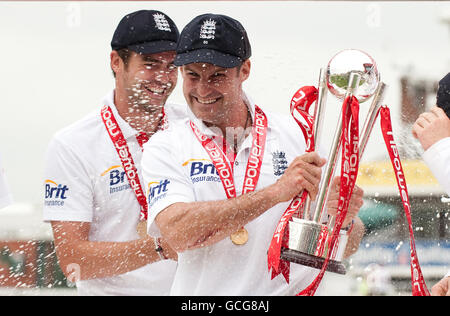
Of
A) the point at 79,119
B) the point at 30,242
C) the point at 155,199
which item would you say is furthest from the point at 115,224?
the point at 30,242

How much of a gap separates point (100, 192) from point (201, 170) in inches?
30.6

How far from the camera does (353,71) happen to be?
2.30 metres

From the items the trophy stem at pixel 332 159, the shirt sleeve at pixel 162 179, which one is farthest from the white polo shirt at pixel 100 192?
the trophy stem at pixel 332 159

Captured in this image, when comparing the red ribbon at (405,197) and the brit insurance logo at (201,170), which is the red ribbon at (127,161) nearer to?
the brit insurance logo at (201,170)

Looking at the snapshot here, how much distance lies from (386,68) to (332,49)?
31 centimetres

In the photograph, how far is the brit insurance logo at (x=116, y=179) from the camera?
3289 millimetres

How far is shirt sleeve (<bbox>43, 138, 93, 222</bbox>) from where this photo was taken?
129 inches

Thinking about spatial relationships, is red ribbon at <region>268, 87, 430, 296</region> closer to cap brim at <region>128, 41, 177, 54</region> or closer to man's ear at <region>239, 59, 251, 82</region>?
man's ear at <region>239, 59, 251, 82</region>

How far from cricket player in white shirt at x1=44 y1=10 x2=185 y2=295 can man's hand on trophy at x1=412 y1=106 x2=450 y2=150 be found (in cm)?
112

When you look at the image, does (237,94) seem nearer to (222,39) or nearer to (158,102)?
(222,39)

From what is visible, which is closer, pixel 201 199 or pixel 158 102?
pixel 201 199

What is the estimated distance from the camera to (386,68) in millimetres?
3678

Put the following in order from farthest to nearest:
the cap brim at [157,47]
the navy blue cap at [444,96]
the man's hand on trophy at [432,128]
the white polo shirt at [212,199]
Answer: the cap brim at [157,47] < the white polo shirt at [212,199] < the navy blue cap at [444,96] < the man's hand on trophy at [432,128]

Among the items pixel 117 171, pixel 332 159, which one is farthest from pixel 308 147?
pixel 117 171
